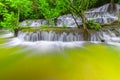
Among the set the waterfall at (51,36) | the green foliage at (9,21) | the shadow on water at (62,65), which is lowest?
the shadow on water at (62,65)

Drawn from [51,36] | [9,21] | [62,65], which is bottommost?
[62,65]

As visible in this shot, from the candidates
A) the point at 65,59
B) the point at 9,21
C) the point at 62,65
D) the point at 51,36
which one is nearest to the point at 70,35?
the point at 51,36

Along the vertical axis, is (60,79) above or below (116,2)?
below

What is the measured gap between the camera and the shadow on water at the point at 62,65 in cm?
405

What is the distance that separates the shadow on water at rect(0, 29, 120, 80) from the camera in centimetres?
405

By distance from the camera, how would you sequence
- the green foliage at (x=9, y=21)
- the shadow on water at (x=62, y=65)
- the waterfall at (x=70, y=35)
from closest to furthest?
the shadow on water at (x=62, y=65) < the waterfall at (x=70, y=35) < the green foliage at (x=9, y=21)

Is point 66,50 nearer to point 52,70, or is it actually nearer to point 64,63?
point 64,63

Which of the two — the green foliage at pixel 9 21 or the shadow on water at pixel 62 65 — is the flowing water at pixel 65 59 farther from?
the green foliage at pixel 9 21

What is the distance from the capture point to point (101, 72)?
4230mm

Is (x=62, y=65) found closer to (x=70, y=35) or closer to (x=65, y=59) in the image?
(x=65, y=59)

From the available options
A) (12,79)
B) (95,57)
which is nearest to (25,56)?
(12,79)

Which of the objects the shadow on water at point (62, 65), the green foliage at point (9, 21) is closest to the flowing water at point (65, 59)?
the shadow on water at point (62, 65)

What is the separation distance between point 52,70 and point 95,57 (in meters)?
1.79

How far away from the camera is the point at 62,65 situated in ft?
15.9
